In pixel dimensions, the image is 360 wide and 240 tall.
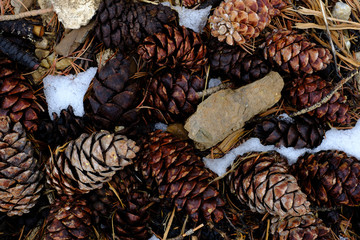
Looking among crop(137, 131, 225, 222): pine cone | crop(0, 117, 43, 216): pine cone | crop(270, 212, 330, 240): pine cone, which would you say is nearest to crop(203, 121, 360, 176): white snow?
crop(137, 131, 225, 222): pine cone

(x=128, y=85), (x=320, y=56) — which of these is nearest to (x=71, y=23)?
(x=128, y=85)

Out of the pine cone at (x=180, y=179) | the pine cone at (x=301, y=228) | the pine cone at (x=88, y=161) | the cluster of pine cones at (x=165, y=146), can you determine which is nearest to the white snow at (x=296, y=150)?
the cluster of pine cones at (x=165, y=146)

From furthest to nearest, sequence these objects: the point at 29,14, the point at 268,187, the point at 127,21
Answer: the point at 29,14 < the point at 127,21 < the point at 268,187

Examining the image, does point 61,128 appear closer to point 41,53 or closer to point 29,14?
point 41,53

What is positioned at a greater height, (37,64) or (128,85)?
(37,64)

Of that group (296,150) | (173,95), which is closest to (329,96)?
(296,150)

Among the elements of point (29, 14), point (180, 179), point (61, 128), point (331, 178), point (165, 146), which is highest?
point (29, 14)

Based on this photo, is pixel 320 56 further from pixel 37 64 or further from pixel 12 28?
pixel 12 28
